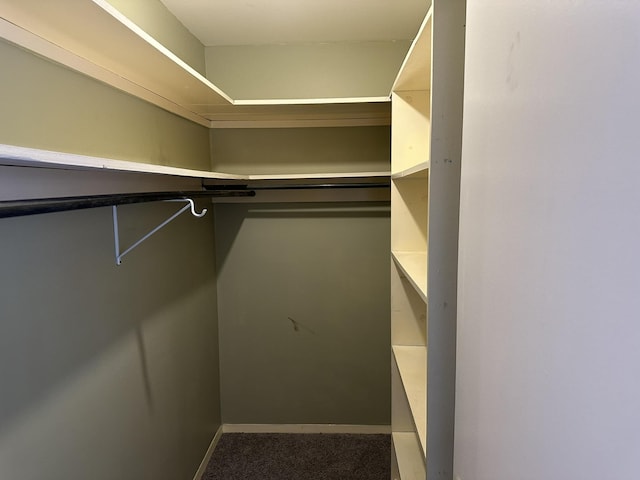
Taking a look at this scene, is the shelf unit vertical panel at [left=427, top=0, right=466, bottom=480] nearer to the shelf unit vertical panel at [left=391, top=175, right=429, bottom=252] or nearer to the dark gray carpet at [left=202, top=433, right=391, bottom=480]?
the shelf unit vertical panel at [left=391, top=175, right=429, bottom=252]

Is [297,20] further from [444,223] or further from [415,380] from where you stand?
[415,380]

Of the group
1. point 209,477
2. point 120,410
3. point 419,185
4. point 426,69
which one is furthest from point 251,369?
point 426,69


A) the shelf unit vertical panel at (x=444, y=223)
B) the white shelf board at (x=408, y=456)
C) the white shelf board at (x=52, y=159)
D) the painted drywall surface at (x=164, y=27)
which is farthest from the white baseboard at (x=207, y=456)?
the painted drywall surface at (x=164, y=27)

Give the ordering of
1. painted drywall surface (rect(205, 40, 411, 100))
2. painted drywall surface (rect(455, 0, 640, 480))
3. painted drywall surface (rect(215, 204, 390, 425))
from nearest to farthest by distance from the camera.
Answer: painted drywall surface (rect(455, 0, 640, 480)) → painted drywall surface (rect(205, 40, 411, 100)) → painted drywall surface (rect(215, 204, 390, 425))

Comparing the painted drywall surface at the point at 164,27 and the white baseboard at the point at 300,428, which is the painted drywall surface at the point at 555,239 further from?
the white baseboard at the point at 300,428

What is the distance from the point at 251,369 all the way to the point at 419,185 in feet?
5.92

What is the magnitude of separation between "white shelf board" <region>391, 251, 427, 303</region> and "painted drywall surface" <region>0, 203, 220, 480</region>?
1119 millimetres

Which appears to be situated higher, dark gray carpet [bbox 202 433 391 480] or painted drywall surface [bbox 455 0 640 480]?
painted drywall surface [bbox 455 0 640 480]

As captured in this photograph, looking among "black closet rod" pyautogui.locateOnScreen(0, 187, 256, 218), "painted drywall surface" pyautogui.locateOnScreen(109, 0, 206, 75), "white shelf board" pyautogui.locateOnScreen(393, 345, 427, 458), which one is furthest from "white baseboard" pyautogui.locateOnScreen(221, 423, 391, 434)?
"painted drywall surface" pyautogui.locateOnScreen(109, 0, 206, 75)

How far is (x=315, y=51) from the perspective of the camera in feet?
8.19

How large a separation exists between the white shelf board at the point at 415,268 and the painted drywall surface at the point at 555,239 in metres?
0.56

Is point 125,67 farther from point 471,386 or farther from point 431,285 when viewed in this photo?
point 471,386

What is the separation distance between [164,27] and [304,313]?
190cm

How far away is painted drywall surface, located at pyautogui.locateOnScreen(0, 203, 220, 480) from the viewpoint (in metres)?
1.05
